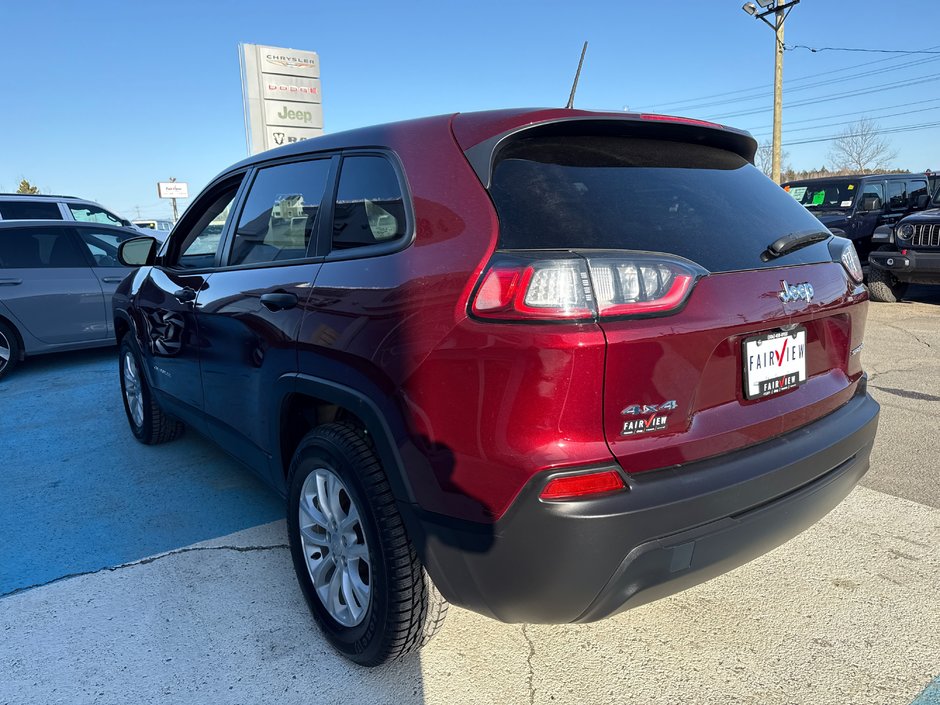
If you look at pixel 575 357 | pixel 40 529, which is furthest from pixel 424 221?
pixel 40 529

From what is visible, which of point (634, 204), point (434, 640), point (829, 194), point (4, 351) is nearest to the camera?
point (634, 204)

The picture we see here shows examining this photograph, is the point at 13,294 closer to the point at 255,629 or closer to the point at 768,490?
the point at 255,629

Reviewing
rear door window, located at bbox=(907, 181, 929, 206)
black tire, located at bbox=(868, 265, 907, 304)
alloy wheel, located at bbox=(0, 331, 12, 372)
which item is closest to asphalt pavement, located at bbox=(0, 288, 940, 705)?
alloy wheel, located at bbox=(0, 331, 12, 372)

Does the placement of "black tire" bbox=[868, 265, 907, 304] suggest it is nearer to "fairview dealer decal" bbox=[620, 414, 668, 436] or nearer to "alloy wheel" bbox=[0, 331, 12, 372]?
"fairview dealer decal" bbox=[620, 414, 668, 436]

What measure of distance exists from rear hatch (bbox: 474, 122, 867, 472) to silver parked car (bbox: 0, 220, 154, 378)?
675cm

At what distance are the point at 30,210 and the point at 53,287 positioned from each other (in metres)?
4.75

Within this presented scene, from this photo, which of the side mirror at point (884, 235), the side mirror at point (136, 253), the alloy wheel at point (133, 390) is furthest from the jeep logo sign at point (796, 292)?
the side mirror at point (884, 235)

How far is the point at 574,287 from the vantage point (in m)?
1.67

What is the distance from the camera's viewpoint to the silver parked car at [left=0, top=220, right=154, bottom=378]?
687 centimetres

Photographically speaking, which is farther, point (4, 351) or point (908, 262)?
point (908, 262)

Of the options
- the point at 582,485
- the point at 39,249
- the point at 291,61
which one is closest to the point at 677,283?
the point at 582,485

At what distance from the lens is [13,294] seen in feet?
22.4

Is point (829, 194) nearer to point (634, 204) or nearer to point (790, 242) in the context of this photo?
point (790, 242)

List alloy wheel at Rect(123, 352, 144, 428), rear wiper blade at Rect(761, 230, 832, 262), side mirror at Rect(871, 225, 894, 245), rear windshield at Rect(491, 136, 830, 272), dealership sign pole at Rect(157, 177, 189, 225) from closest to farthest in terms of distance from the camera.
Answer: rear windshield at Rect(491, 136, 830, 272), rear wiper blade at Rect(761, 230, 832, 262), alloy wheel at Rect(123, 352, 144, 428), side mirror at Rect(871, 225, 894, 245), dealership sign pole at Rect(157, 177, 189, 225)
